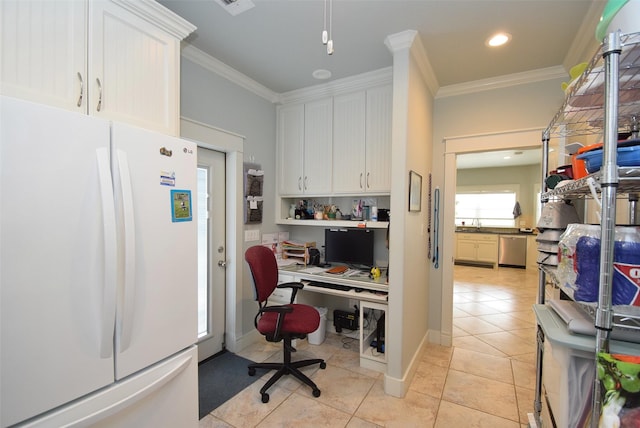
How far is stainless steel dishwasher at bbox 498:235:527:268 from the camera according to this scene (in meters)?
7.00

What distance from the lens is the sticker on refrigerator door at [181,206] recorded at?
4.54 ft

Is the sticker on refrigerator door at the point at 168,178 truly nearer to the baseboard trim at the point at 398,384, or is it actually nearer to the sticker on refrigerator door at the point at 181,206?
the sticker on refrigerator door at the point at 181,206

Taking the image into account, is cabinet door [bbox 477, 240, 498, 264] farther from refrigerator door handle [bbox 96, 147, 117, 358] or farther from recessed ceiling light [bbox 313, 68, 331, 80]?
refrigerator door handle [bbox 96, 147, 117, 358]

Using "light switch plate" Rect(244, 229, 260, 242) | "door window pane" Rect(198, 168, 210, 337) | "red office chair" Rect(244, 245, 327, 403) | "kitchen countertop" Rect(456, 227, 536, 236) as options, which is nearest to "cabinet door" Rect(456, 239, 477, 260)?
"kitchen countertop" Rect(456, 227, 536, 236)

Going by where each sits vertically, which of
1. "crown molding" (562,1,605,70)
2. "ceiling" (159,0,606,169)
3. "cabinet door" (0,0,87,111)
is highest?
"ceiling" (159,0,606,169)

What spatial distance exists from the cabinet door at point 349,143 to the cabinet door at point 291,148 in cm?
44

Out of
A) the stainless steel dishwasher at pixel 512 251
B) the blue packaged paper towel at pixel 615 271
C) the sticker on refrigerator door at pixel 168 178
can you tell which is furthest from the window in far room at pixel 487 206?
the sticker on refrigerator door at pixel 168 178

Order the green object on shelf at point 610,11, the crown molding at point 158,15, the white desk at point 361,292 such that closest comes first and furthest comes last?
the green object on shelf at point 610,11 < the crown molding at point 158,15 < the white desk at point 361,292

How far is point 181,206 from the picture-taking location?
143 cm

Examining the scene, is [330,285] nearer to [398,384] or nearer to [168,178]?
[398,384]

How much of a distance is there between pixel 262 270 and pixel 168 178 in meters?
1.22

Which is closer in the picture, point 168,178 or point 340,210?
point 168,178

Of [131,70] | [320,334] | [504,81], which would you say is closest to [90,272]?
[131,70]

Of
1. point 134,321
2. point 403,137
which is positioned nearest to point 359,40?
point 403,137
